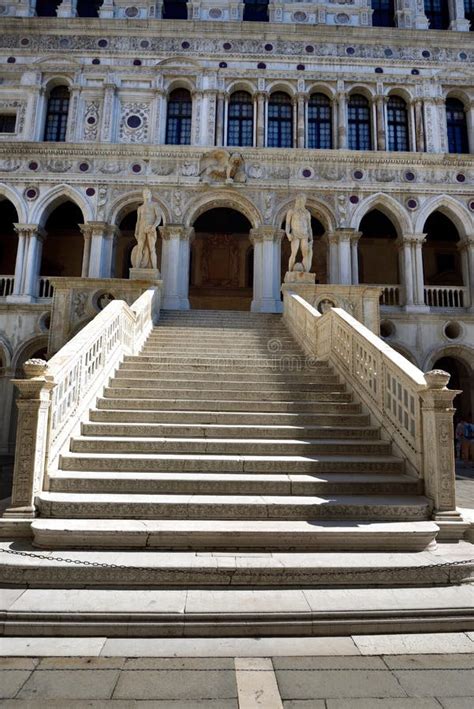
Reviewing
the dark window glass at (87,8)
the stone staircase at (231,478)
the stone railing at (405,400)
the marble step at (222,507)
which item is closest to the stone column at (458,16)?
the dark window glass at (87,8)

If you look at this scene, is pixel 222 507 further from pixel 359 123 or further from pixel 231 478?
pixel 359 123

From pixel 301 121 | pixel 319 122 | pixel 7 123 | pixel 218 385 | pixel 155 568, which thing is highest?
pixel 319 122

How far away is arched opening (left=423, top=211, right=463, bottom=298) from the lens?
71.6 feet

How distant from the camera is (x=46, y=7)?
21078 millimetres

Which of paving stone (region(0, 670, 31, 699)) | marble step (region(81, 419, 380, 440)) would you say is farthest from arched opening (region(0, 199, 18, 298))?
paving stone (region(0, 670, 31, 699))

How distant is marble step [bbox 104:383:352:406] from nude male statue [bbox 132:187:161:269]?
6.49 metres

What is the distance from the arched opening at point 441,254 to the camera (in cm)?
2183

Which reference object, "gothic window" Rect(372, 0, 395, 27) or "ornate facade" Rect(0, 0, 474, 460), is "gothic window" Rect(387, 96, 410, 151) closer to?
"ornate facade" Rect(0, 0, 474, 460)

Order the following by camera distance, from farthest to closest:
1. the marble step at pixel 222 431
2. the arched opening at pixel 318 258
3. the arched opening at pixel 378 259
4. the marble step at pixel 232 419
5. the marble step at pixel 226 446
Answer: the arched opening at pixel 378 259
the arched opening at pixel 318 258
the marble step at pixel 232 419
the marble step at pixel 222 431
the marble step at pixel 226 446

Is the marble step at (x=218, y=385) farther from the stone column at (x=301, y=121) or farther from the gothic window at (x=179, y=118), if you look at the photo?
the gothic window at (x=179, y=118)

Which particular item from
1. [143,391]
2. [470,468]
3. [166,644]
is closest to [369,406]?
[143,391]

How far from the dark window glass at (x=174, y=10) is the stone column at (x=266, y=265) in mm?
10807

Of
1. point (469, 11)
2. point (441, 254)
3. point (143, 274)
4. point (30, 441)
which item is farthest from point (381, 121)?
point (30, 441)

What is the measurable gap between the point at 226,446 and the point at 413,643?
11.0 ft
